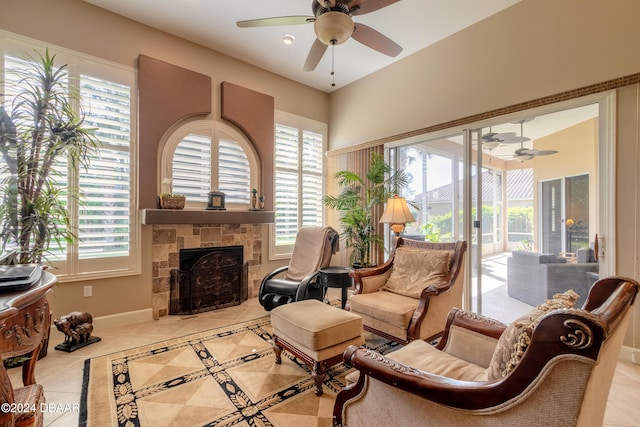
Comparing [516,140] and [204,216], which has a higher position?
[516,140]

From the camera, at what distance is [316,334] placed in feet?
6.65

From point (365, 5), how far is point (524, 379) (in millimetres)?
2685

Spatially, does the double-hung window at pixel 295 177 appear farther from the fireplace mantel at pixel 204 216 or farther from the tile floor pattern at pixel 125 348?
the tile floor pattern at pixel 125 348

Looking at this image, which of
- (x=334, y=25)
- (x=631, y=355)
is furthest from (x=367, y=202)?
(x=631, y=355)

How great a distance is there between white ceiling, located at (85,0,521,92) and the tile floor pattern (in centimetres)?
369

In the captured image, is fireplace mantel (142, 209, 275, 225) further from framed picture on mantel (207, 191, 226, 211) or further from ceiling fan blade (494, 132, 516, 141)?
ceiling fan blade (494, 132, 516, 141)

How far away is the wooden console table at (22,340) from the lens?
96 centimetres

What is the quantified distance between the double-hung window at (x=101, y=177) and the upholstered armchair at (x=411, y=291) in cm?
280

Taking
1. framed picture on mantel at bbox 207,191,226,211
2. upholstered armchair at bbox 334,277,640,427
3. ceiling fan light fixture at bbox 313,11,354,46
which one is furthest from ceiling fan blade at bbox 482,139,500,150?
framed picture on mantel at bbox 207,191,226,211

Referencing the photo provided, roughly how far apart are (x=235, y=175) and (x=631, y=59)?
14.5 ft

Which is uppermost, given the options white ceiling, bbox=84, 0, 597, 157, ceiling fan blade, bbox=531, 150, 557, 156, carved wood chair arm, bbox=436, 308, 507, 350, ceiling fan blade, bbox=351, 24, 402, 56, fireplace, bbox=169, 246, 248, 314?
white ceiling, bbox=84, 0, 597, 157

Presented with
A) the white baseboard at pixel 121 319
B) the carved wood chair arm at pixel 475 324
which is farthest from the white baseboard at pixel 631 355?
the white baseboard at pixel 121 319

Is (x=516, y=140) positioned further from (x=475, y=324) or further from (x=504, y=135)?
(x=475, y=324)

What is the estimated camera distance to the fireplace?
370cm
